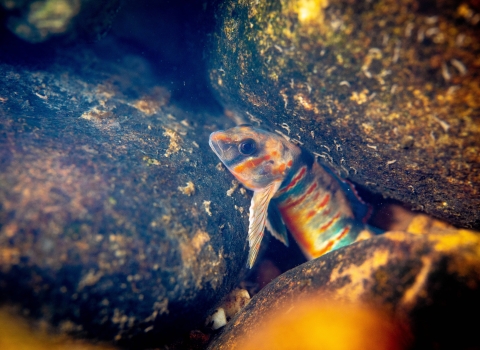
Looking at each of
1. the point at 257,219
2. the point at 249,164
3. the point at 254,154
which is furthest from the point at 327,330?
the point at 254,154

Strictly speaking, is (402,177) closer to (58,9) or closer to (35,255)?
Answer: (35,255)

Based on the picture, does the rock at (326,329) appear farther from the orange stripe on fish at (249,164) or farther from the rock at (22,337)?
the orange stripe on fish at (249,164)

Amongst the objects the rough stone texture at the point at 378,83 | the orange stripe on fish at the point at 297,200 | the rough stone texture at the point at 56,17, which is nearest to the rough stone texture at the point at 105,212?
the rough stone texture at the point at 56,17

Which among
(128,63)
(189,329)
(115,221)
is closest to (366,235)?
(189,329)

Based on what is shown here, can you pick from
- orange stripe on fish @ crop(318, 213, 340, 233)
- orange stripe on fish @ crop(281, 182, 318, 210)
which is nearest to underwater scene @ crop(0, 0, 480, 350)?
orange stripe on fish @ crop(281, 182, 318, 210)

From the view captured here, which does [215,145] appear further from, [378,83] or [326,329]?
[326,329]
